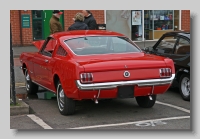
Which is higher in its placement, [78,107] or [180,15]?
[180,15]

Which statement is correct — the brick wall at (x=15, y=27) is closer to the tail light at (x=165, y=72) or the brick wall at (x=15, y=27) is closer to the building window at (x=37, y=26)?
the building window at (x=37, y=26)

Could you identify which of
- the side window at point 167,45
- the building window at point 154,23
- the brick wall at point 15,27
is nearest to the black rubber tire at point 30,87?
the side window at point 167,45

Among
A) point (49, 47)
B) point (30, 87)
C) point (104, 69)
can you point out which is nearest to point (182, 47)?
point (49, 47)

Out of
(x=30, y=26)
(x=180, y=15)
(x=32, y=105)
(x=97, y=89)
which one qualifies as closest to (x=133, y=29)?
(x=180, y=15)

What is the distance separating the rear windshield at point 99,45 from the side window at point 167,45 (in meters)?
1.68

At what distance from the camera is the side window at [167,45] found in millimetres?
9258

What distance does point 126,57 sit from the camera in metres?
7.14

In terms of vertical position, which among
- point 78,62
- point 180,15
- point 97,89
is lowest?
point 97,89

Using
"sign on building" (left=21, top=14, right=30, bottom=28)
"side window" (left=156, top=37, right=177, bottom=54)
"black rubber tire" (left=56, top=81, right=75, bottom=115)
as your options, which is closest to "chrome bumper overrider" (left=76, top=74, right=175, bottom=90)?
"black rubber tire" (left=56, top=81, right=75, bottom=115)

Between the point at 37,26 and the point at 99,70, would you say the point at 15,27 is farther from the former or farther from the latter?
the point at 99,70

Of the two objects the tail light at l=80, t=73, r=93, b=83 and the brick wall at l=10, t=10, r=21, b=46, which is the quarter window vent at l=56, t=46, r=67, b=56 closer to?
the tail light at l=80, t=73, r=93, b=83

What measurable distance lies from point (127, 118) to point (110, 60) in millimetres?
1115

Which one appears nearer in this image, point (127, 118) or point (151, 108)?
point (127, 118)

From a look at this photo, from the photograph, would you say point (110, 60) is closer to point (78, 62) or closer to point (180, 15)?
point (78, 62)
